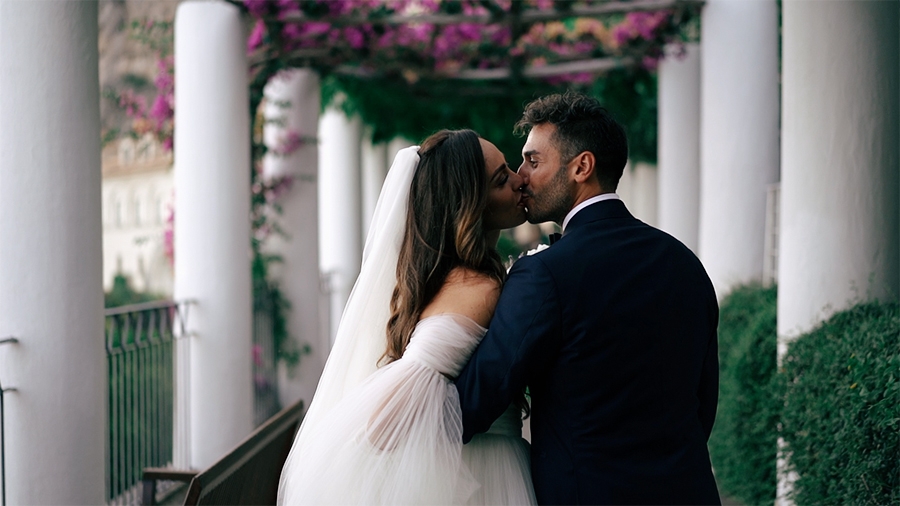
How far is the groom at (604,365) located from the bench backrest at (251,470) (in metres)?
1.09

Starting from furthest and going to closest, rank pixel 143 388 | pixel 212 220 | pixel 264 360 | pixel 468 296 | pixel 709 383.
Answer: pixel 264 360 → pixel 212 220 → pixel 143 388 → pixel 709 383 → pixel 468 296

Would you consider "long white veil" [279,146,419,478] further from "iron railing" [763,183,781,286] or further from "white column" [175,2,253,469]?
"iron railing" [763,183,781,286]

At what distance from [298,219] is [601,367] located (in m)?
6.22

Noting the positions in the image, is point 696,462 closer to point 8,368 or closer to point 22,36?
point 8,368

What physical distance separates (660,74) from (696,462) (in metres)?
6.64

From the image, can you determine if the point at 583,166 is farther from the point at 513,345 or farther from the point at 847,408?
the point at 847,408

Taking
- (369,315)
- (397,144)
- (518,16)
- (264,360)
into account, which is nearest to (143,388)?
(264,360)

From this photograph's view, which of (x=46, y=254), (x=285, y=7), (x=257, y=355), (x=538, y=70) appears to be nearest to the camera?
(x=46, y=254)

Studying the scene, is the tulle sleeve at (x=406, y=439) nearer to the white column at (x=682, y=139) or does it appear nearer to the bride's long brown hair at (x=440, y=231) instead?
the bride's long brown hair at (x=440, y=231)

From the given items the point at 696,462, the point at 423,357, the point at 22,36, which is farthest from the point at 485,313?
the point at 22,36

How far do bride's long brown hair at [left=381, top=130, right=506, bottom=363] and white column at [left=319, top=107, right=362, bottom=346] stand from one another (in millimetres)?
8437

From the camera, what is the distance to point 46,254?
11.1 ft

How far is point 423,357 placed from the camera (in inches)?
88.1

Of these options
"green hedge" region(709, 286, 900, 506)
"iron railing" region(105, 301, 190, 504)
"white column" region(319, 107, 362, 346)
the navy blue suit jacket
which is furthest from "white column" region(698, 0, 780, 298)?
"white column" region(319, 107, 362, 346)
